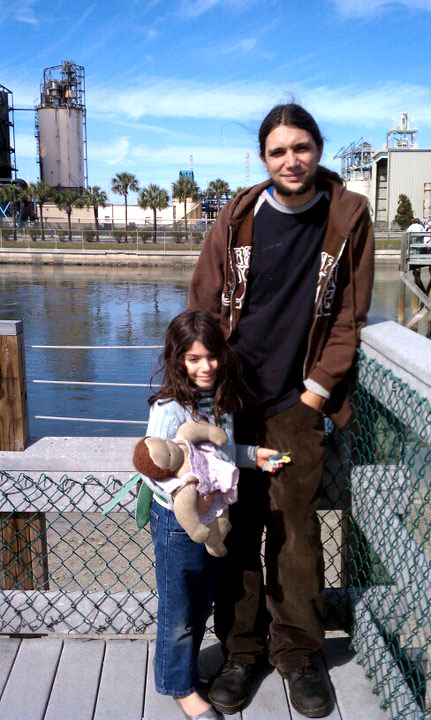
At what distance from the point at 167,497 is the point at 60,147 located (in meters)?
84.1

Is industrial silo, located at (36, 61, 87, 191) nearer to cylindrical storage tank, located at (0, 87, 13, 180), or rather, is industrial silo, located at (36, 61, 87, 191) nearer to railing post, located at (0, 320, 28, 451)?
cylindrical storage tank, located at (0, 87, 13, 180)

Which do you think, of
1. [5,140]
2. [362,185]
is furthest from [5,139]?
[362,185]

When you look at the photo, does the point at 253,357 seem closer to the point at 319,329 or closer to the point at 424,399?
the point at 319,329

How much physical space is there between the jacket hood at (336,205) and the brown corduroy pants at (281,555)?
706mm

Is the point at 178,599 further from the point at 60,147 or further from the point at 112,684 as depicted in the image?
the point at 60,147

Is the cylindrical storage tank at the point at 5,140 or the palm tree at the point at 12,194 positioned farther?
the cylindrical storage tank at the point at 5,140

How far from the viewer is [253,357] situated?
9.31ft

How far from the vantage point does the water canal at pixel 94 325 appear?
16.1 meters

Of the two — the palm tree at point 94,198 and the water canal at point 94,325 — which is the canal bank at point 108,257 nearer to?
the water canal at point 94,325

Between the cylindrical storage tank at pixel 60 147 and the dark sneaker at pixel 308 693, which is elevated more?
the cylindrical storage tank at pixel 60 147

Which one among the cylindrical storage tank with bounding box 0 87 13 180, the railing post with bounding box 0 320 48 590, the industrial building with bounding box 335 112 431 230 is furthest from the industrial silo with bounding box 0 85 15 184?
the railing post with bounding box 0 320 48 590

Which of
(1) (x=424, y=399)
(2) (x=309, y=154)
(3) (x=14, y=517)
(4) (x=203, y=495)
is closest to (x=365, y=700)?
(4) (x=203, y=495)

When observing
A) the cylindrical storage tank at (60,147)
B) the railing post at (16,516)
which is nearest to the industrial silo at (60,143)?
the cylindrical storage tank at (60,147)

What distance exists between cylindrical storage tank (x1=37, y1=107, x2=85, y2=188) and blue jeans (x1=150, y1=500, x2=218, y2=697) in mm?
82770
